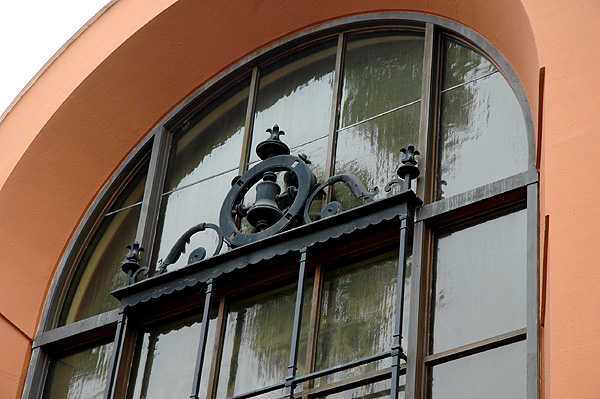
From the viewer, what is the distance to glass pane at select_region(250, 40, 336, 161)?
8.33 m

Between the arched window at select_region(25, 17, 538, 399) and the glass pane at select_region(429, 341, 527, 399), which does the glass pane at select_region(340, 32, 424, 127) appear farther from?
the glass pane at select_region(429, 341, 527, 399)

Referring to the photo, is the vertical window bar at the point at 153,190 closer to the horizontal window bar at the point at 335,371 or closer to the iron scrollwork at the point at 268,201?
the iron scrollwork at the point at 268,201

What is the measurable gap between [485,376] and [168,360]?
98.0 inches

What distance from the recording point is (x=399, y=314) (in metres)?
6.43

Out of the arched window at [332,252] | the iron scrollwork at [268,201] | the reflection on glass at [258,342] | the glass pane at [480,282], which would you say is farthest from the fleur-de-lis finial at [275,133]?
the glass pane at [480,282]

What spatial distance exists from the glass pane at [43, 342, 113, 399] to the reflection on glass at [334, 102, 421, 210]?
2167mm

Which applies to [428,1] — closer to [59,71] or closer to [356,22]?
[356,22]

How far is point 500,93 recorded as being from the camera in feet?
24.3

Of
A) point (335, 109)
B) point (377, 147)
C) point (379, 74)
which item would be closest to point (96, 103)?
point (335, 109)

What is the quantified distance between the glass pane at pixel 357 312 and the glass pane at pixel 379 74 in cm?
138

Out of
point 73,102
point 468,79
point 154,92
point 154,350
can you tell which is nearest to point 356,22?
point 468,79

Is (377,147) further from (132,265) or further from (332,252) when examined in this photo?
(132,265)

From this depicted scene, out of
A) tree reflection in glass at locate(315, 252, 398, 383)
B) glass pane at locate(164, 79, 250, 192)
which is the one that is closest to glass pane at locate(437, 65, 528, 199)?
tree reflection in glass at locate(315, 252, 398, 383)

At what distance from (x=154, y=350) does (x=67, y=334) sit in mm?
927
